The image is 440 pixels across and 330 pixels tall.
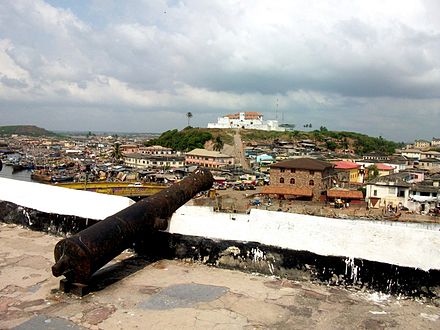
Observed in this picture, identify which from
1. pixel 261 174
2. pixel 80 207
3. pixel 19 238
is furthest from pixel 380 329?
pixel 261 174

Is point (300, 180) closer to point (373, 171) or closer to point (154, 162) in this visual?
point (373, 171)

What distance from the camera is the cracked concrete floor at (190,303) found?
391cm

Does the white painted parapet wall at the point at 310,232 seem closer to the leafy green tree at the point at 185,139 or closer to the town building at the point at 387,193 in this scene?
the town building at the point at 387,193

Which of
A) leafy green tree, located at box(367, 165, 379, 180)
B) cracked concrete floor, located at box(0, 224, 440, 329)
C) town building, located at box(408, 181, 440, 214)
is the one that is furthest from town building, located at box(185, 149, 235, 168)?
cracked concrete floor, located at box(0, 224, 440, 329)

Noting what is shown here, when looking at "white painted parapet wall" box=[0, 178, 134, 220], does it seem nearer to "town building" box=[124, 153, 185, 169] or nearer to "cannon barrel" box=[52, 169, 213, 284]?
"cannon barrel" box=[52, 169, 213, 284]

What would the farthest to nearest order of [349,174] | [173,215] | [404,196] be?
[349,174]
[404,196]
[173,215]

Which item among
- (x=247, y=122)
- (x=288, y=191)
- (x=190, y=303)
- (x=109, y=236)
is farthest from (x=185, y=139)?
(x=190, y=303)

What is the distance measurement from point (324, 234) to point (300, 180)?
40614 mm

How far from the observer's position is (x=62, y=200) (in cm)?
724

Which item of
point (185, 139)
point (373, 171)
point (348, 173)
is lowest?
point (348, 173)

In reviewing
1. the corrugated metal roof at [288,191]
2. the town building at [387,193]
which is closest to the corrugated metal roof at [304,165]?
the corrugated metal roof at [288,191]

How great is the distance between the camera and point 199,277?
17.2 ft

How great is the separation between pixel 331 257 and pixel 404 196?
38.6 meters

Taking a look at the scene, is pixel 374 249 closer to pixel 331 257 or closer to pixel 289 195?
pixel 331 257
